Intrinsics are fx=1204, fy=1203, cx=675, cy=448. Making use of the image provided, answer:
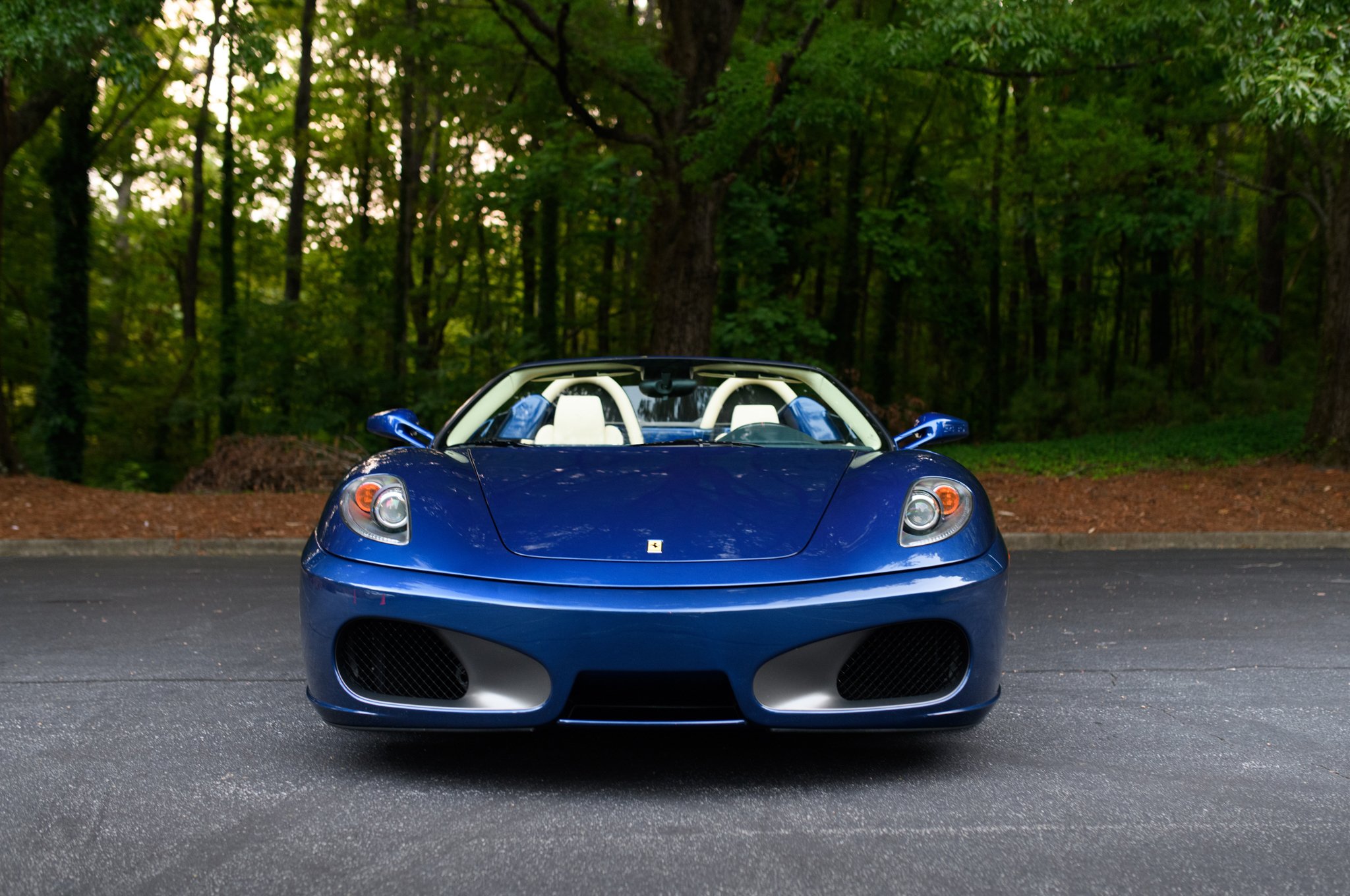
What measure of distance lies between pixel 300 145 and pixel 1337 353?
2104 cm

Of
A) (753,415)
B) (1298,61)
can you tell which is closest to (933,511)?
(753,415)

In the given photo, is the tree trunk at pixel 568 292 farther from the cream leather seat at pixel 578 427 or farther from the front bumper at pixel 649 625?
the front bumper at pixel 649 625

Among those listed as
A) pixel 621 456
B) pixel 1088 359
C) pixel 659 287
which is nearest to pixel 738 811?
pixel 621 456

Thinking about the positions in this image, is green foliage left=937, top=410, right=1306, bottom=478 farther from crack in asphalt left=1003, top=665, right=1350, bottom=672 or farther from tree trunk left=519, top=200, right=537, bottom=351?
tree trunk left=519, top=200, right=537, bottom=351

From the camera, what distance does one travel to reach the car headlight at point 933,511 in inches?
130

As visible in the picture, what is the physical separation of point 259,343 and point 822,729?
70.8 feet

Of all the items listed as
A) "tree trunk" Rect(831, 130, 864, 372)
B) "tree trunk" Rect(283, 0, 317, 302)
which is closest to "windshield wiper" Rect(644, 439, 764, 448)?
"tree trunk" Rect(831, 130, 864, 372)

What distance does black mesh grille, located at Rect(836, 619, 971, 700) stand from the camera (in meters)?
3.09

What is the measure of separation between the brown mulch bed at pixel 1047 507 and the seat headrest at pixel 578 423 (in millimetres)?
5869

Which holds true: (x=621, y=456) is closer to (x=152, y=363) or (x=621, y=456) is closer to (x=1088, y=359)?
(x=1088, y=359)

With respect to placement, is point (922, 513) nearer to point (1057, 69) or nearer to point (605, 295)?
point (1057, 69)

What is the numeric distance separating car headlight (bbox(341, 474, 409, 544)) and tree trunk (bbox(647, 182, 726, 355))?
10763 millimetres

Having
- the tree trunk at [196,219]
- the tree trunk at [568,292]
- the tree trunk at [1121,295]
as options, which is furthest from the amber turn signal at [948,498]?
the tree trunk at [1121,295]

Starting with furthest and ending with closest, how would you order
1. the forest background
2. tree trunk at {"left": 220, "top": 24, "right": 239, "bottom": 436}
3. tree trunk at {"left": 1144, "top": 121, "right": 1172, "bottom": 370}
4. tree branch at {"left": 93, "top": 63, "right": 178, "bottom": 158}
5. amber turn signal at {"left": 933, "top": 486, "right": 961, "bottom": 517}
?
1. tree trunk at {"left": 1144, "top": 121, "right": 1172, "bottom": 370}
2. tree trunk at {"left": 220, "top": 24, "right": 239, "bottom": 436}
3. tree branch at {"left": 93, "top": 63, "right": 178, "bottom": 158}
4. the forest background
5. amber turn signal at {"left": 933, "top": 486, "right": 961, "bottom": 517}
